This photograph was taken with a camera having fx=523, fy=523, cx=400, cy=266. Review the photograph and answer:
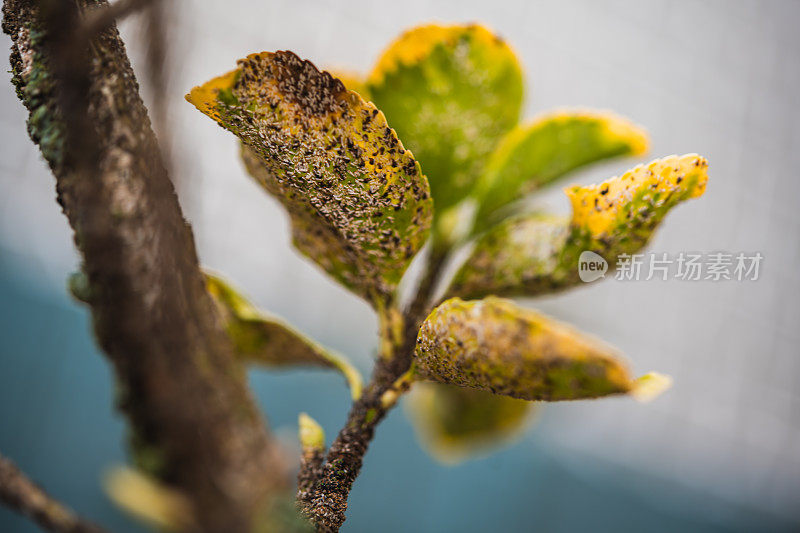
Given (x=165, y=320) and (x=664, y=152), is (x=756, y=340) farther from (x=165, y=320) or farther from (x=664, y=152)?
(x=165, y=320)

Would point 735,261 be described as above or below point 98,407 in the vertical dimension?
above

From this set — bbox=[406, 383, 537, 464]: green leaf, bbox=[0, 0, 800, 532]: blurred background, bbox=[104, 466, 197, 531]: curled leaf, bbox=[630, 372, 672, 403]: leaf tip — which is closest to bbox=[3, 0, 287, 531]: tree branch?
bbox=[104, 466, 197, 531]: curled leaf

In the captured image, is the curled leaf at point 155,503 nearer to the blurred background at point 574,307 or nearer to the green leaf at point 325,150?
the green leaf at point 325,150

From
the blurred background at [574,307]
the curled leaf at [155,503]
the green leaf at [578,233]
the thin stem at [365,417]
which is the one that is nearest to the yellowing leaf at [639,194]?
the green leaf at [578,233]

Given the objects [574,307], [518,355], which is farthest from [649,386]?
[574,307]

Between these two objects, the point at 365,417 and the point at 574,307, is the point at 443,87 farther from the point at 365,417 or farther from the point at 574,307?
the point at 574,307

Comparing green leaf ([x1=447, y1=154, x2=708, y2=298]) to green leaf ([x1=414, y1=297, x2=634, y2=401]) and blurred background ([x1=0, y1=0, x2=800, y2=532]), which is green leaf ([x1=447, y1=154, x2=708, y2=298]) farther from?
blurred background ([x1=0, y1=0, x2=800, y2=532])

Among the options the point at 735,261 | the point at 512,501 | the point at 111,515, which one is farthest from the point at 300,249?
the point at 512,501
